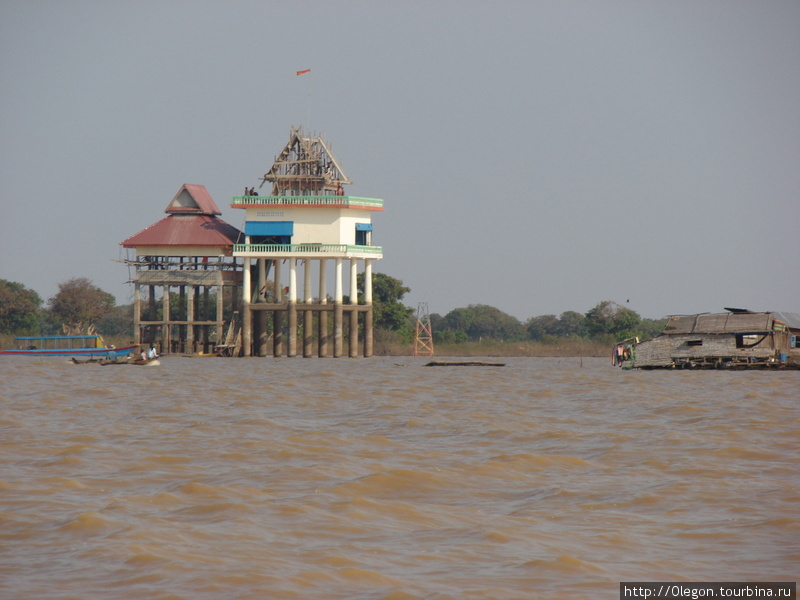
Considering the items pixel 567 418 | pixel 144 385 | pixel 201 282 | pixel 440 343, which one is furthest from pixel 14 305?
pixel 567 418

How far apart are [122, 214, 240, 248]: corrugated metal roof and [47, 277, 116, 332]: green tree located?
2401 cm

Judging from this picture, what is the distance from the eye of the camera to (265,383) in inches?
1359

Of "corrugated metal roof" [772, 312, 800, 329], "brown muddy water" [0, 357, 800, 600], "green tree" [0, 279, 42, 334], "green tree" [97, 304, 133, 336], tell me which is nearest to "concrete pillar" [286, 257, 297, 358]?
"corrugated metal roof" [772, 312, 800, 329]

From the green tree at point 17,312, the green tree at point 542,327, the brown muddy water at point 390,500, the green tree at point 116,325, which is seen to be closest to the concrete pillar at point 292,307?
the green tree at point 17,312

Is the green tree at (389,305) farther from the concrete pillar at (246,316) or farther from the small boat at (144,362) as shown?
the small boat at (144,362)

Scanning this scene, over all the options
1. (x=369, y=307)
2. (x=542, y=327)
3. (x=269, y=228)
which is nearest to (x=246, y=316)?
(x=269, y=228)

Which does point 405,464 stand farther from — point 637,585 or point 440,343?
point 440,343

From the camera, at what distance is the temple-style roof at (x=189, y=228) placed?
68.1 meters

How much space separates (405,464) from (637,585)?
6.54 meters

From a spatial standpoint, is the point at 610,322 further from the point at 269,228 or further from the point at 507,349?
the point at 269,228

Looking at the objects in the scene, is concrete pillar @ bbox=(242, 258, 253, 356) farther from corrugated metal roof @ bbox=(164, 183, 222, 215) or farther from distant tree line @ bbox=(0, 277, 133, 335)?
distant tree line @ bbox=(0, 277, 133, 335)

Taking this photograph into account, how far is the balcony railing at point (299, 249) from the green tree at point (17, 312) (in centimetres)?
3197

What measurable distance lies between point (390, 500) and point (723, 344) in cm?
3534

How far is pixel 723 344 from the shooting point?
45.2 meters
